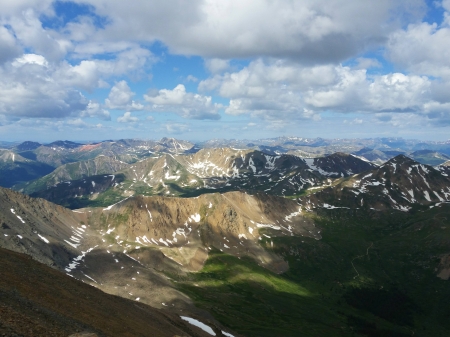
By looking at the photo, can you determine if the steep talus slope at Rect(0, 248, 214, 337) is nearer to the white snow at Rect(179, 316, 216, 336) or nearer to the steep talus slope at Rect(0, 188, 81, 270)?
the white snow at Rect(179, 316, 216, 336)

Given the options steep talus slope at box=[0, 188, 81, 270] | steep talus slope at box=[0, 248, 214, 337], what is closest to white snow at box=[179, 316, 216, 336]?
steep talus slope at box=[0, 248, 214, 337]

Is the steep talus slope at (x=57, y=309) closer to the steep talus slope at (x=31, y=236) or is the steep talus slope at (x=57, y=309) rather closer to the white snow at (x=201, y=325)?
the white snow at (x=201, y=325)

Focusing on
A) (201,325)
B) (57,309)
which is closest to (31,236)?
(201,325)

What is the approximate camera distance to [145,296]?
134m

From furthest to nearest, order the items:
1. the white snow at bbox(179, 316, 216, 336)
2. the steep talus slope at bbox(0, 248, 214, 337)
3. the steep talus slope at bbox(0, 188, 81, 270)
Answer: the steep talus slope at bbox(0, 188, 81, 270)
the white snow at bbox(179, 316, 216, 336)
the steep talus slope at bbox(0, 248, 214, 337)

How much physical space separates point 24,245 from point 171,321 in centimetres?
10084

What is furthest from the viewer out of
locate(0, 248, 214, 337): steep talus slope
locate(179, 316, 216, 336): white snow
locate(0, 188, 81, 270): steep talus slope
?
locate(0, 188, 81, 270): steep talus slope

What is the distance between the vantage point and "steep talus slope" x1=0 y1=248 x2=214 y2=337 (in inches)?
1483

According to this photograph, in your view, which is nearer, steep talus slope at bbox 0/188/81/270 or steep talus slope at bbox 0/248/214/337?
steep talus slope at bbox 0/248/214/337

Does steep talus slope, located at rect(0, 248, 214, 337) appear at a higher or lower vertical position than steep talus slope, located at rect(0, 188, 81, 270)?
higher

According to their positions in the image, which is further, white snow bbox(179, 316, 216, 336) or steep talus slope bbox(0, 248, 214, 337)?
white snow bbox(179, 316, 216, 336)

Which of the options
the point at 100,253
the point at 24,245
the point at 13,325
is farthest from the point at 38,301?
the point at 100,253

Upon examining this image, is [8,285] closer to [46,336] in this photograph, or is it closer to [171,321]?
[46,336]

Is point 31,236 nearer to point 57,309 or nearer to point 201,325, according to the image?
point 201,325
